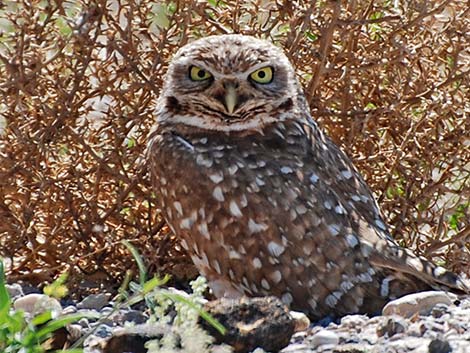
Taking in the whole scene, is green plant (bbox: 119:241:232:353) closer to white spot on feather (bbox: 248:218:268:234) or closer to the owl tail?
white spot on feather (bbox: 248:218:268:234)

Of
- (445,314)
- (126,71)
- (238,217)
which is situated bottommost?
(445,314)

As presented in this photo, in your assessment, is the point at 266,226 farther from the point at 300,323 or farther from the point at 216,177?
the point at 300,323

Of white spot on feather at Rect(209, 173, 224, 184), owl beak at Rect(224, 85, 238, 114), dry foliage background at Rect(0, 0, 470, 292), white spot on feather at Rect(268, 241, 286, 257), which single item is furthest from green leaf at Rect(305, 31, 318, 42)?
white spot on feather at Rect(268, 241, 286, 257)

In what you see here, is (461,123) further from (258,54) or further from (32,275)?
(32,275)

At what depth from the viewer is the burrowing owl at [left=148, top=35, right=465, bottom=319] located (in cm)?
575

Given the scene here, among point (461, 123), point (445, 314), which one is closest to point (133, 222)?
point (461, 123)

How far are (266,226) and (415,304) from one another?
2.74 feet

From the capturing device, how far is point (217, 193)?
5812mm

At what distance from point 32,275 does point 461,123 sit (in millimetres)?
2330

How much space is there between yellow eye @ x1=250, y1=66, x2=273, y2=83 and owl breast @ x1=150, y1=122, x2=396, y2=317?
369 millimetres

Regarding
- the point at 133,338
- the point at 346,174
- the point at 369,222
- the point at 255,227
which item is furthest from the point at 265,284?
the point at 133,338

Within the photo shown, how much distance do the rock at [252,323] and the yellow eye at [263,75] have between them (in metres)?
1.85

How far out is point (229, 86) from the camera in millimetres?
6117

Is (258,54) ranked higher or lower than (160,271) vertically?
higher
